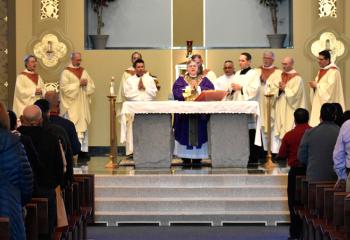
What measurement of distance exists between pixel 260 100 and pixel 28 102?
3.99 m

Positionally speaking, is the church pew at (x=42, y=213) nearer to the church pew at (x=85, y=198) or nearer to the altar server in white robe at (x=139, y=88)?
the church pew at (x=85, y=198)

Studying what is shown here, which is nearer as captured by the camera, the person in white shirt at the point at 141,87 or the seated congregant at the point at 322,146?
the seated congregant at the point at 322,146

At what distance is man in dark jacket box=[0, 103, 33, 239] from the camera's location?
6.43 m

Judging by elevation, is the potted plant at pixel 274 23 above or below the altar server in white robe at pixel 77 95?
above

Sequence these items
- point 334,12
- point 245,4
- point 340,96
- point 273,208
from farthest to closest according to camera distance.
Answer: point 245,4, point 334,12, point 340,96, point 273,208

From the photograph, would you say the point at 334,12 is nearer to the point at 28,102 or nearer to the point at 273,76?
the point at 273,76

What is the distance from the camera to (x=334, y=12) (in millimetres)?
17375

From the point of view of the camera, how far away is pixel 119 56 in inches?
695

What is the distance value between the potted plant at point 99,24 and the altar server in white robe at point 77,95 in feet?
3.72

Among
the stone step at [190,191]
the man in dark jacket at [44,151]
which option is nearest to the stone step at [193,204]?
the stone step at [190,191]

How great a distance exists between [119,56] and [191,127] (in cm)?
375

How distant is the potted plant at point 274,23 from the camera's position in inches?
709

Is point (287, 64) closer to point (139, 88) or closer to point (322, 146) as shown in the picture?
point (139, 88)

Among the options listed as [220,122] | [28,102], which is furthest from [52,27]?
[220,122]
